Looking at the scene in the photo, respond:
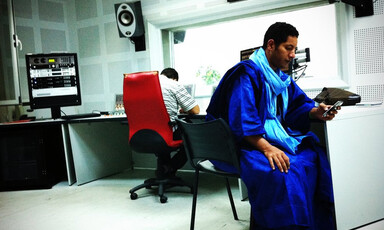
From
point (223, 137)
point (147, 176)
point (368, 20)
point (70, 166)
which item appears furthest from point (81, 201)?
point (368, 20)

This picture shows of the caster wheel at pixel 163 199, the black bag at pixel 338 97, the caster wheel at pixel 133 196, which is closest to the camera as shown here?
the black bag at pixel 338 97

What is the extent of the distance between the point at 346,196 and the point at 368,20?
1.84 meters

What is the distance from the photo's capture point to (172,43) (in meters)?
4.07

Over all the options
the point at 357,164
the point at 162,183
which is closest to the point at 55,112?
the point at 162,183

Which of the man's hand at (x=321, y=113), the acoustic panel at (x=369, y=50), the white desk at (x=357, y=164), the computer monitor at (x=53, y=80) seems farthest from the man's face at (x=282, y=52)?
the computer monitor at (x=53, y=80)

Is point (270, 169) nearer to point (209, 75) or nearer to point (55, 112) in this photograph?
point (209, 75)

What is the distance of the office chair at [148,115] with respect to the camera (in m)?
2.62

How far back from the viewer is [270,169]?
4.79 feet

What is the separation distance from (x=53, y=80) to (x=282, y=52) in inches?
113

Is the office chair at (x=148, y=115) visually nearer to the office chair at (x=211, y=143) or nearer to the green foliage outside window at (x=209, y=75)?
the office chair at (x=211, y=143)

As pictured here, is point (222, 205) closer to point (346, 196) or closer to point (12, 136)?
point (346, 196)

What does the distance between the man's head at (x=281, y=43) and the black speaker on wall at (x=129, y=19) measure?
2372 mm

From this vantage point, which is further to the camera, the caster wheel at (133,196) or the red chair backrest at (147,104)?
the caster wheel at (133,196)

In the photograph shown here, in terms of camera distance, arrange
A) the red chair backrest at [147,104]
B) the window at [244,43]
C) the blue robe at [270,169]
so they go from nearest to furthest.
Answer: the blue robe at [270,169] < the red chair backrest at [147,104] < the window at [244,43]
